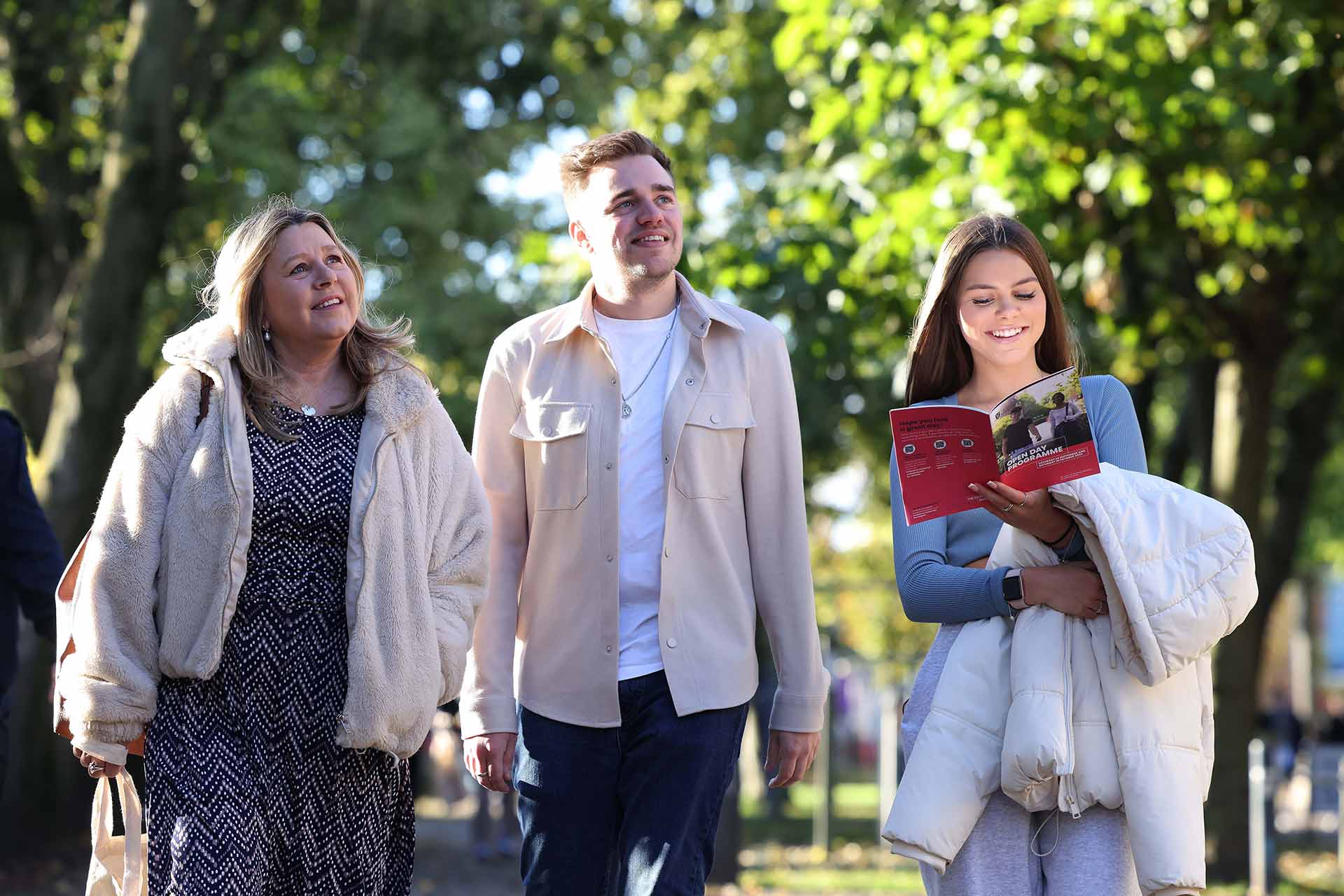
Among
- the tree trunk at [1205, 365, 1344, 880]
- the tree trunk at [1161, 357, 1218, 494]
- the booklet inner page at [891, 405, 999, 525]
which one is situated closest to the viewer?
the booklet inner page at [891, 405, 999, 525]

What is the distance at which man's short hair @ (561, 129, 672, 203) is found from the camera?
15.4ft

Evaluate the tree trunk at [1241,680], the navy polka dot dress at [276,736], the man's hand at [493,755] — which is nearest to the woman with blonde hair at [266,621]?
the navy polka dot dress at [276,736]

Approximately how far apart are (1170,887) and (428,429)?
2053 mm

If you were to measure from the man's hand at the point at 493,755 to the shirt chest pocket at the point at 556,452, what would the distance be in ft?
2.00

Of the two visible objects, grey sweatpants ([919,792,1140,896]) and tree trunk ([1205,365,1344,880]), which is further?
tree trunk ([1205,365,1344,880])

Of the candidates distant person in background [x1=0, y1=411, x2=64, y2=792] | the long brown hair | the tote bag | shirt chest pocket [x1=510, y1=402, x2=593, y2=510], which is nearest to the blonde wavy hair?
shirt chest pocket [x1=510, y1=402, x2=593, y2=510]

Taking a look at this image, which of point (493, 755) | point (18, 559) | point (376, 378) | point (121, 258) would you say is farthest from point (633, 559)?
point (121, 258)

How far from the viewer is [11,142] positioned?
15000mm

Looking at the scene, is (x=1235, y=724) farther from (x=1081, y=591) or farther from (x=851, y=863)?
(x=1081, y=591)

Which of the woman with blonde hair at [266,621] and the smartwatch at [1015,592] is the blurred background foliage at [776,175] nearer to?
the woman with blonde hair at [266,621]

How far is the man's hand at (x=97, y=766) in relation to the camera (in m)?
4.12

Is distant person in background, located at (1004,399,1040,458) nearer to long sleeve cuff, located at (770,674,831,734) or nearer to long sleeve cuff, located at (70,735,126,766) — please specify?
long sleeve cuff, located at (770,674,831,734)

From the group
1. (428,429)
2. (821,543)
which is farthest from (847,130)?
(821,543)

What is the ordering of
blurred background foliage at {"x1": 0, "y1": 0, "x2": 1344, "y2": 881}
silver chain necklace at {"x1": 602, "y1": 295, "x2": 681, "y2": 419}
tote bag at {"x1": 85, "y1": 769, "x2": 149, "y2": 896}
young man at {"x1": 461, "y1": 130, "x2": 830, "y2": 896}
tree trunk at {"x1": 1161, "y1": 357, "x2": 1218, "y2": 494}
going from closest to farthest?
tote bag at {"x1": 85, "y1": 769, "x2": 149, "y2": 896} → young man at {"x1": 461, "y1": 130, "x2": 830, "y2": 896} → silver chain necklace at {"x1": 602, "y1": 295, "x2": 681, "y2": 419} → blurred background foliage at {"x1": 0, "y1": 0, "x2": 1344, "y2": 881} → tree trunk at {"x1": 1161, "y1": 357, "x2": 1218, "y2": 494}
